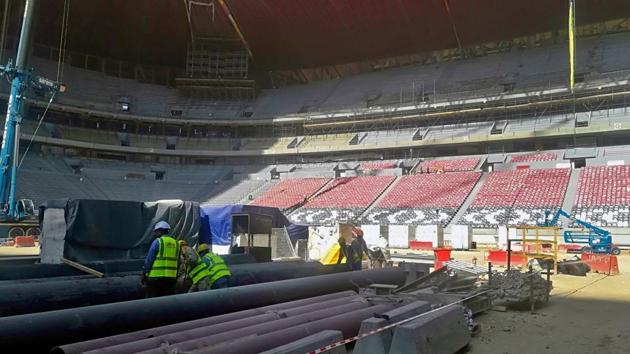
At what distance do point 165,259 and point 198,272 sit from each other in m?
0.64

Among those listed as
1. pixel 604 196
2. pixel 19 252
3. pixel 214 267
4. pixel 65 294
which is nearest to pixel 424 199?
pixel 604 196

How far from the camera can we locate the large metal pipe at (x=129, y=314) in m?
4.71

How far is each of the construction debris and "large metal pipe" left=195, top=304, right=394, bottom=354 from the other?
13.3ft

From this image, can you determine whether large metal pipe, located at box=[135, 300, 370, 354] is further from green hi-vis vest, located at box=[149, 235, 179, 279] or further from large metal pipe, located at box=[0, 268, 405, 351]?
green hi-vis vest, located at box=[149, 235, 179, 279]

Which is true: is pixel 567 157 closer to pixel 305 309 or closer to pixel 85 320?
pixel 305 309

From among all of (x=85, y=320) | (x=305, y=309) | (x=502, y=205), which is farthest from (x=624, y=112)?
(x=85, y=320)

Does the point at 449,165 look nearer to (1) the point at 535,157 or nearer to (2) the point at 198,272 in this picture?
(1) the point at 535,157

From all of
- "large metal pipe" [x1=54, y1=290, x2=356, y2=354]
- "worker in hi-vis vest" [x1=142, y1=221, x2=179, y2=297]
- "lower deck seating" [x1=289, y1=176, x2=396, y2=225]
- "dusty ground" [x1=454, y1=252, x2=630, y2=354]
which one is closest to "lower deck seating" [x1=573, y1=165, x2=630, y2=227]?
"lower deck seating" [x1=289, y1=176, x2=396, y2=225]

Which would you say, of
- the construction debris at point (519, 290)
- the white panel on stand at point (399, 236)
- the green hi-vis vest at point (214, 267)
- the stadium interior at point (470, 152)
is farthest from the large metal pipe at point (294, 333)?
the stadium interior at point (470, 152)

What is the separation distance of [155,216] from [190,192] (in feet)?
117

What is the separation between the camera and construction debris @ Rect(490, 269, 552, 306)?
10.1 metres

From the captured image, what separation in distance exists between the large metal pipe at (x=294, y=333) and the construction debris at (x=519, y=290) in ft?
13.3

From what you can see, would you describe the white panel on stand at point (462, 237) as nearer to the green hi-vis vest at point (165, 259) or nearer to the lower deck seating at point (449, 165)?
the lower deck seating at point (449, 165)

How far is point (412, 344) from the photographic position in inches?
211
